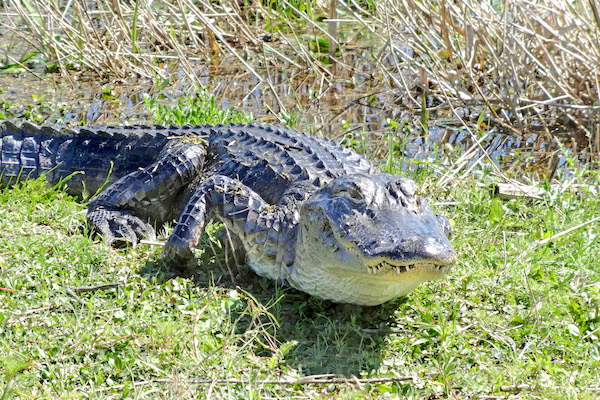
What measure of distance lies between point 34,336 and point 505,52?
476 centimetres

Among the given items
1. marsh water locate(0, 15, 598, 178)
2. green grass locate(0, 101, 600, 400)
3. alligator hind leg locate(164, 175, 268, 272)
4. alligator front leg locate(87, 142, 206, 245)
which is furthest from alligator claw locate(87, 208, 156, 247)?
marsh water locate(0, 15, 598, 178)

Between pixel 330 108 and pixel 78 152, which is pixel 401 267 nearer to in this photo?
pixel 78 152

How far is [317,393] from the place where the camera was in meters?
2.85

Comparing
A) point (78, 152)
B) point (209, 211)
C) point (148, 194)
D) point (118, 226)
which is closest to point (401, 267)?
point (209, 211)

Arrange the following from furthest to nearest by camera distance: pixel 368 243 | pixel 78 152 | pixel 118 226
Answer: pixel 78 152 → pixel 118 226 → pixel 368 243

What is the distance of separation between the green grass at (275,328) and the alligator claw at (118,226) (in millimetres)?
125

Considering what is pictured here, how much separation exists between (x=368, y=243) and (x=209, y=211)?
1305 mm

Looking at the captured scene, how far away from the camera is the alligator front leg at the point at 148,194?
4387 mm

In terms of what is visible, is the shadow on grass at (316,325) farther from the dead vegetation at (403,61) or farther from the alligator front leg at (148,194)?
the dead vegetation at (403,61)

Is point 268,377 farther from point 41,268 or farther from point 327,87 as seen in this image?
point 327,87

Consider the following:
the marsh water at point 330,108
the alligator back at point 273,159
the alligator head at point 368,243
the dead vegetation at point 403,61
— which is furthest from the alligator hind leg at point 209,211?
the dead vegetation at point 403,61

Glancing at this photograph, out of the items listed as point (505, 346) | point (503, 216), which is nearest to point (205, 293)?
point (505, 346)

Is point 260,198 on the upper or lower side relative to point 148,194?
upper

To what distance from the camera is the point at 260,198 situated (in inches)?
157
